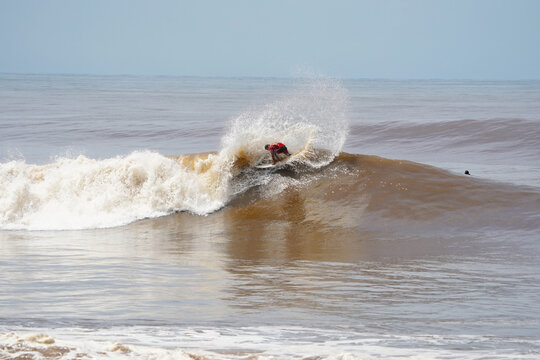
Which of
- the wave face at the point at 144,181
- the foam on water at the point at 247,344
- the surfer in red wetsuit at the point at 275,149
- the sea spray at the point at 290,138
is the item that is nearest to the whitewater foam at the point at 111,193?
the wave face at the point at 144,181

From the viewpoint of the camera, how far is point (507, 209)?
35.1 ft

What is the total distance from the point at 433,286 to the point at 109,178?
7.24 m

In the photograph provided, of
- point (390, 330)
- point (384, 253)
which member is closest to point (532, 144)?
point (384, 253)

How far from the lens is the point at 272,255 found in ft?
27.8

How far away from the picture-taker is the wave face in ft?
38.1

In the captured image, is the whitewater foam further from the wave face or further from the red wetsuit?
the red wetsuit

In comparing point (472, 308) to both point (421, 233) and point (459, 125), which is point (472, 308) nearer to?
point (421, 233)

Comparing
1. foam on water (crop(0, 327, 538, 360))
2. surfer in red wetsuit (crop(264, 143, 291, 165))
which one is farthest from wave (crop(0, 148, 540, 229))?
foam on water (crop(0, 327, 538, 360))

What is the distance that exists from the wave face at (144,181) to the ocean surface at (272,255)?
0.03 m

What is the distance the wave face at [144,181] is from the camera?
11625mm

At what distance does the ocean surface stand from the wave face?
0.03 metres

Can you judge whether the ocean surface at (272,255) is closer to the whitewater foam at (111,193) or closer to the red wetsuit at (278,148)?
the whitewater foam at (111,193)

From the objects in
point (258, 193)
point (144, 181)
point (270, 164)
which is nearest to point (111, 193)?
point (144, 181)

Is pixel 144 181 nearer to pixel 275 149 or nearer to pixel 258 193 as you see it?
pixel 258 193
